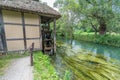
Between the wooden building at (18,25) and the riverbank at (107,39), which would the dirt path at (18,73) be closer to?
the wooden building at (18,25)

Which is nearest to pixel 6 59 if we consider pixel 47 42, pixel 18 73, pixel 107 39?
pixel 18 73

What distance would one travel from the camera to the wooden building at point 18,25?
730cm

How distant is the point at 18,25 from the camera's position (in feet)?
25.7

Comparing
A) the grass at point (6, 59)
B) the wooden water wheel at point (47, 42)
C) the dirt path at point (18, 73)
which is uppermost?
the wooden water wheel at point (47, 42)

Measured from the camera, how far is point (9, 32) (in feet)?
24.7

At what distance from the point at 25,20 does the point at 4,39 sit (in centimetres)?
166

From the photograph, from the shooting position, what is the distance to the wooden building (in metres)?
7.30

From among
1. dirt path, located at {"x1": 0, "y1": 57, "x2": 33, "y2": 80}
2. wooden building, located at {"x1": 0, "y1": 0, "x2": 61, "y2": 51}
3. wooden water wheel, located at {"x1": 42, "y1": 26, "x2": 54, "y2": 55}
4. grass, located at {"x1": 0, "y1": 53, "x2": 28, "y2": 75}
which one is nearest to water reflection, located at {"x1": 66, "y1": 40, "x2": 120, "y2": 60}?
wooden water wheel, located at {"x1": 42, "y1": 26, "x2": 54, "y2": 55}

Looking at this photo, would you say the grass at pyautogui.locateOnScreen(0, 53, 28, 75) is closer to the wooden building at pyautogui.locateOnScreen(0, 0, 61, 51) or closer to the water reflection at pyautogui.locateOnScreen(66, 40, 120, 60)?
the wooden building at pyautogui.locateOnScreen(0, 0, 61, 51)

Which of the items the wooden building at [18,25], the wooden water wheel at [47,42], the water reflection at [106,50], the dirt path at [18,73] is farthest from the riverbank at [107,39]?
the dirt path at [18,73]

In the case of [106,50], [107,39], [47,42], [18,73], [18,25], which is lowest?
[106,50]

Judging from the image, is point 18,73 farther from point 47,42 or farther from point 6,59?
point 47,42

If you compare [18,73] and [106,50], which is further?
[106,50]

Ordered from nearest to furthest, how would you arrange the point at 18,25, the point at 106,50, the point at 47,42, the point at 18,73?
the point at 18,73, the point at 18,25, the point at 47,42, the point at 106,50
